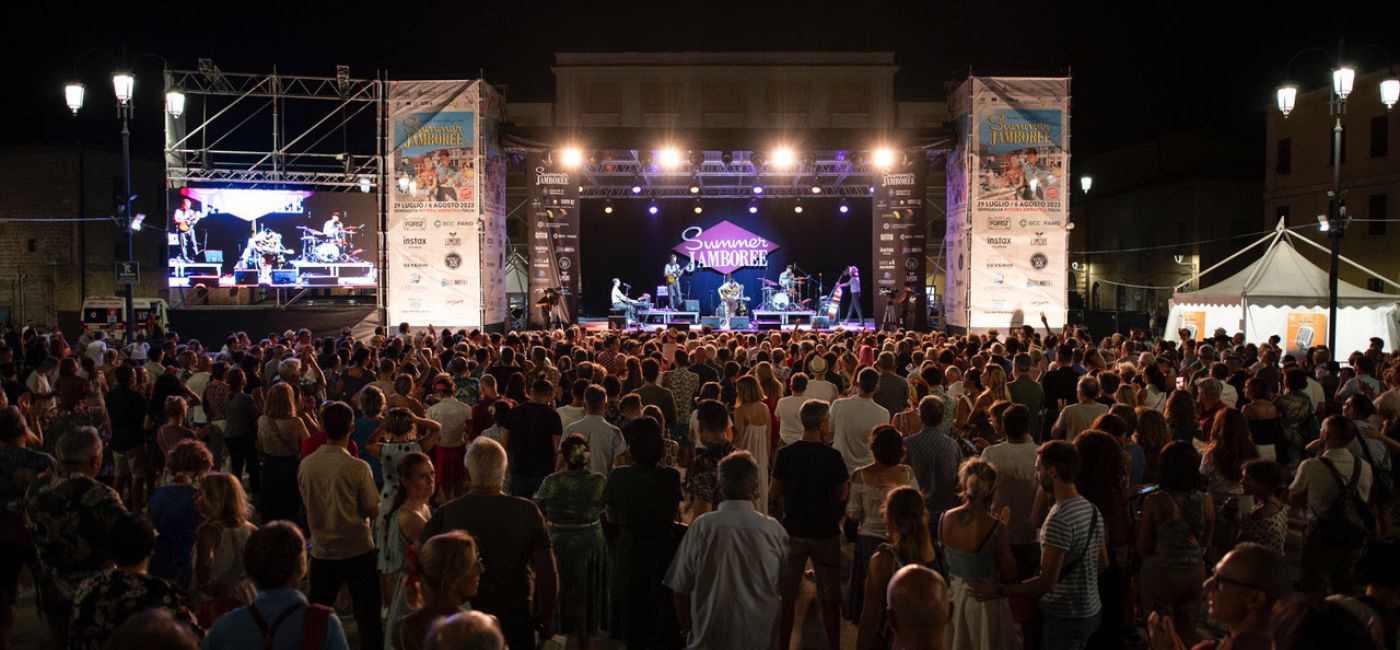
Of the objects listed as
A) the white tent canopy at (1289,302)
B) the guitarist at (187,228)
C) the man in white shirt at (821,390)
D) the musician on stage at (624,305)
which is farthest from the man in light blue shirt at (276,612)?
the musician on stage at (624,305)

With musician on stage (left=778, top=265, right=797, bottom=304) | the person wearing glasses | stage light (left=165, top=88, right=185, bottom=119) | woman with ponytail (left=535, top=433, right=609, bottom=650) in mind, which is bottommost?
woman with ponytail (left=535, top=433, right=609, bottom=650)

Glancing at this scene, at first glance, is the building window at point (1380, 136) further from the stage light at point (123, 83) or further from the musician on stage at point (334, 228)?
the stage light at point (123, 83)

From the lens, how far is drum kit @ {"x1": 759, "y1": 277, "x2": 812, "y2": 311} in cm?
2745

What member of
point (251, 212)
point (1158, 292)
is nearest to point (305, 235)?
point (251, 212)

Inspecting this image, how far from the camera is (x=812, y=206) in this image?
29.5 metres

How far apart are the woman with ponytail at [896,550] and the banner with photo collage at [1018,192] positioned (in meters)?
17.8

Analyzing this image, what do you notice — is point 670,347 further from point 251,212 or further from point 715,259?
point 715,259

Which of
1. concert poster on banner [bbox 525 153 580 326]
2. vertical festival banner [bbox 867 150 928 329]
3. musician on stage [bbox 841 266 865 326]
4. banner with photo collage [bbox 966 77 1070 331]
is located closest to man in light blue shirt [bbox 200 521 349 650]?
concert poster on banner [bbox 525 153 580 326]

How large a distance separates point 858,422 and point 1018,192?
15.7 meters

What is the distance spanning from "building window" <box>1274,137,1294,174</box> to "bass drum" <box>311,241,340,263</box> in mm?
33136

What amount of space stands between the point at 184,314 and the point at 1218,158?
142 feet

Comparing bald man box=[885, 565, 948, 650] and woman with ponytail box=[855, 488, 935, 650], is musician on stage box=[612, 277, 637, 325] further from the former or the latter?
bald man box=[885, 565, 948, 650]

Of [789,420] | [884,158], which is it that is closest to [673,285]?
[884,158]

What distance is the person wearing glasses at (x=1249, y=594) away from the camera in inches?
111
